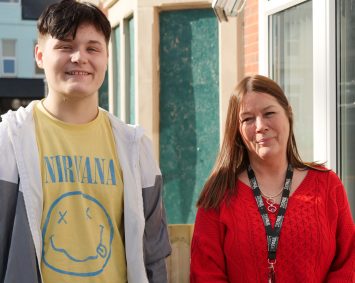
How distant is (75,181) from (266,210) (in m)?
0.78

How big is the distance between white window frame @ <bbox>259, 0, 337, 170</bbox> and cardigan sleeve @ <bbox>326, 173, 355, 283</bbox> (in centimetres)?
194

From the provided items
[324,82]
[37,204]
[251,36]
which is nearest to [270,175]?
[37,204]

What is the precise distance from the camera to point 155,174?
2.71 meters

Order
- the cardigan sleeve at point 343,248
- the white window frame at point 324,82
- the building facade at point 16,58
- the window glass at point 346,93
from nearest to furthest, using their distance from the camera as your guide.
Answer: the cardigan sleeve at point 343,248 → the window glass at point 346,93 → the white window frame at point 324,82 → the building facade at point 16,58

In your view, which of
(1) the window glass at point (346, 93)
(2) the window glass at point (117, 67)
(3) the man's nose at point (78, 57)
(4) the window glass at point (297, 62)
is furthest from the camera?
(2) the window glass at point (117, 67)

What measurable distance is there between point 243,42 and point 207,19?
0.87 metres

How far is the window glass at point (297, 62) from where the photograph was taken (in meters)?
5.26

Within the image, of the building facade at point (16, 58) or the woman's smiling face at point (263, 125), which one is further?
the building facade at point (16, 58)

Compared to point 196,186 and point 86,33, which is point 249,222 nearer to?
point 86,33

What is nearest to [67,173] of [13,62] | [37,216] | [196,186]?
[37,216]

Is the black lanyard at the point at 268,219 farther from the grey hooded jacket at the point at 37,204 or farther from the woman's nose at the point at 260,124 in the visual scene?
the grey hooded jacket at the point at 37,204

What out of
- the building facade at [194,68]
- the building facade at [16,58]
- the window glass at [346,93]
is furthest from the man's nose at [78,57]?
the building facade at [16,58]

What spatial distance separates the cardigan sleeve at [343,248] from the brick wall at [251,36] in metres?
3.36

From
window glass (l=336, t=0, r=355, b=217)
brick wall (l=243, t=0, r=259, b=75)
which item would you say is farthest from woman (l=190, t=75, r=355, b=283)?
brick wall (l=243, t=0, r=259, b=75)
